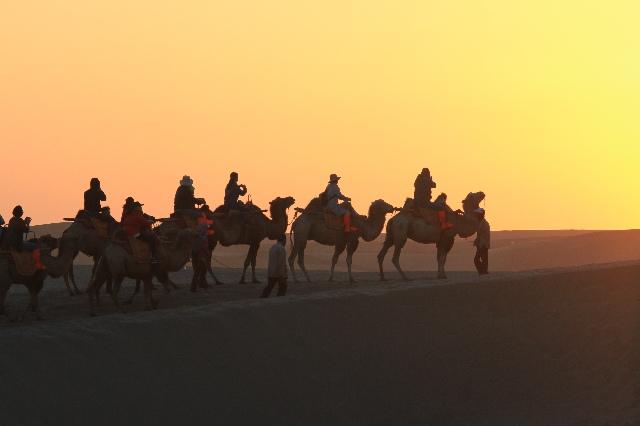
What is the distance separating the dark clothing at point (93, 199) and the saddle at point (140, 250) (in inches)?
173

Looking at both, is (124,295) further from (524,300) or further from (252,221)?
(524,300)

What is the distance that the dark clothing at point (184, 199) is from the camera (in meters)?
38.4

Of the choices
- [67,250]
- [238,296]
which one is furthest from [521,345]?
[67,250]

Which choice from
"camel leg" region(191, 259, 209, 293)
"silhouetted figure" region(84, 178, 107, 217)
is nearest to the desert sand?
"camel leg" region(191, 259, 209, 293)

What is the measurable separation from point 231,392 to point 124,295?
11.0m

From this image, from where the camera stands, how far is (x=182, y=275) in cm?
5312

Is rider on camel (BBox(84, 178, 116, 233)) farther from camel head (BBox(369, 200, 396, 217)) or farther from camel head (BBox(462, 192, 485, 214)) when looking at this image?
camel head (BBox(462, 192, 485, 214))

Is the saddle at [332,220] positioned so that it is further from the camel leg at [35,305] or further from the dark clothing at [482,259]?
the camel leg at [35,305]

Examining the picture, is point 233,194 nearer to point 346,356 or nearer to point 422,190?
point 422,190

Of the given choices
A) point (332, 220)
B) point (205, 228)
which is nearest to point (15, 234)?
point (205, 228)

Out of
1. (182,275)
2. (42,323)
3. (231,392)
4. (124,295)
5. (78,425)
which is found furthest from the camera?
(182,275)

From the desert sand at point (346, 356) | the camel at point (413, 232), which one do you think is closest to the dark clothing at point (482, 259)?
the camel at point (413, 232)

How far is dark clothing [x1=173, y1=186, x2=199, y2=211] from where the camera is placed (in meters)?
38.4

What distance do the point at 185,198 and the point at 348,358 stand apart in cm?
923
